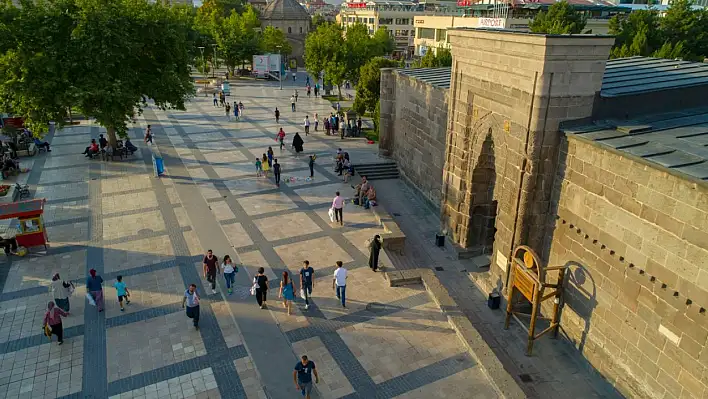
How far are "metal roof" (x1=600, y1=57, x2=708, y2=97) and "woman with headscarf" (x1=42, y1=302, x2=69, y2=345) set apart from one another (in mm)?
14707

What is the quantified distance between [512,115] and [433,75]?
11.4 metres

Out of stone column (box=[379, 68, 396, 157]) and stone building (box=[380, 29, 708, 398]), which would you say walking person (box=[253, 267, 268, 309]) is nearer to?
stone building (box=[380, 29, 708, 398])

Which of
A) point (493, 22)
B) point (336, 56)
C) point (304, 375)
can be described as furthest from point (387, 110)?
point (493, 22)

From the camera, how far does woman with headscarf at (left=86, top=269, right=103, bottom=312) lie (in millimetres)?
13055

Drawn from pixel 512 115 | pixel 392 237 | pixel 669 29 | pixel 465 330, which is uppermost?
pixel 669 29

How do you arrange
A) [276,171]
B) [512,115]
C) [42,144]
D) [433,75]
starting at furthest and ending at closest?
[42,144], [433,75], [276,171], [512,115]

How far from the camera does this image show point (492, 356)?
11.5 metres

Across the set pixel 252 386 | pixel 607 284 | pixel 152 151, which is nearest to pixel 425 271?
pixel 607 284

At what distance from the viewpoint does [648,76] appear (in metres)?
15.7

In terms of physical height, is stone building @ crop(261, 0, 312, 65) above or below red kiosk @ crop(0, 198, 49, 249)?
above

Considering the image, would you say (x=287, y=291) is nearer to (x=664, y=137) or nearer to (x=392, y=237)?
(x=392, y=237)

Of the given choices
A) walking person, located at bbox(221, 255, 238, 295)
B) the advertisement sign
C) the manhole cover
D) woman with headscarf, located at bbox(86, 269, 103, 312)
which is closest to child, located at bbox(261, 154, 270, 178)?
walking person, located at bbox(221, 255, 238, 295)

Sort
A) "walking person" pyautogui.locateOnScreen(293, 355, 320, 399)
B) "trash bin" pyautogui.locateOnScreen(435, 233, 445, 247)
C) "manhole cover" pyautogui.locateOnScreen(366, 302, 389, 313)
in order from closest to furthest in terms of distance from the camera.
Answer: "walking person" pyautogui.locateOnScreen(293, 355, 320, 399) → "manhole cover" pyautogui.locateOnScreen(366, 302, 389, 313) → "trash bin" pyautogui.locateOnScreen(435, 233, 445, 247)

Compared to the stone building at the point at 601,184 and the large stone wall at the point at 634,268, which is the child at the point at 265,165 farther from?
the large stone wall at the point at 634,268
